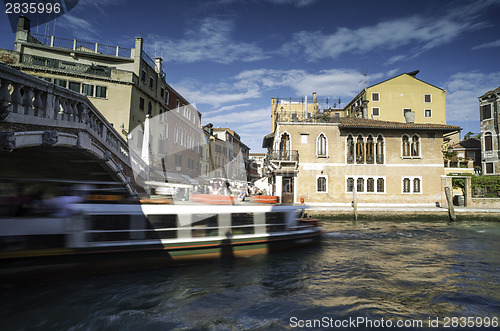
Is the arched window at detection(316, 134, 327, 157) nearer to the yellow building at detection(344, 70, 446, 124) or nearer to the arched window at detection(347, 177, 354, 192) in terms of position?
the arched window at detection(347, 177, 354, 192)

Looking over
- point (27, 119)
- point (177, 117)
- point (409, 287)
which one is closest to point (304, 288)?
point (409, 287)

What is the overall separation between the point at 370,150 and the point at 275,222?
1480 cm

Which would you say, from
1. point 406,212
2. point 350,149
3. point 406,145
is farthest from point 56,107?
point 406,145

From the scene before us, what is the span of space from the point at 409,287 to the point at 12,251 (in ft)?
28.5

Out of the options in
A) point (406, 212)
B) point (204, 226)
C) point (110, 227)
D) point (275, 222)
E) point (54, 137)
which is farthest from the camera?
point (406, 212)

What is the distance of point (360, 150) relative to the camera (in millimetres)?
21016

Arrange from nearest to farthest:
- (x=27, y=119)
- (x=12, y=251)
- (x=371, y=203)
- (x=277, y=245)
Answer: (x=12, y=251) < (x=27, y=119) < (x=277, y=245) < (x=371, y=203)

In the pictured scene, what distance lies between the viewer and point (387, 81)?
28188 mm

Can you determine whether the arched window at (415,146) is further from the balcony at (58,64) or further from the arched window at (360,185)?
the balcony at (58,64)

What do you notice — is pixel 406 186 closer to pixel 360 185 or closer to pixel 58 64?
pixel 360 185

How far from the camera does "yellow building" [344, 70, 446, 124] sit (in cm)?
2802

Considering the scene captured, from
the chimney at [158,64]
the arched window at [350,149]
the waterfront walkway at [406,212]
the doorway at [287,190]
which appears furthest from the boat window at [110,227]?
the chimney at [158,64]

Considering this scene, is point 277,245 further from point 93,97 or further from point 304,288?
point 93,97

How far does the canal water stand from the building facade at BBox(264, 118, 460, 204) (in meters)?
11.3
